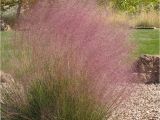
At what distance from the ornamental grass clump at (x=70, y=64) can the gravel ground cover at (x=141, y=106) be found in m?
0.59

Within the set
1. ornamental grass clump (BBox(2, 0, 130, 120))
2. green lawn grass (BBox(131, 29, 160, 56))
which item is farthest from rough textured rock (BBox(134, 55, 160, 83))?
ornamental grass clump (BBox(2, 0, 130, 120))

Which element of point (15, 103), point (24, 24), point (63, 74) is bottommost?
point (15, 103)

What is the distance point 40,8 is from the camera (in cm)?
521

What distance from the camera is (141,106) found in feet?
23.2

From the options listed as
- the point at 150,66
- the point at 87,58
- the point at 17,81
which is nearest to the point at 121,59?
the point at 87,58

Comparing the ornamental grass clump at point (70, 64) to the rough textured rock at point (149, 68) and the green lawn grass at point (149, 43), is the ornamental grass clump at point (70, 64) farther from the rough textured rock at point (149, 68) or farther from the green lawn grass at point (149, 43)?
the green lawn grass at point (149, 43)

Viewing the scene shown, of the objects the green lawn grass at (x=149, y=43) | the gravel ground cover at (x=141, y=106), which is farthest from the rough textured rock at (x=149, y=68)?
the green lawn grass at (x=149, y=43)

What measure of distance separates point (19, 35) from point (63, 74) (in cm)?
82

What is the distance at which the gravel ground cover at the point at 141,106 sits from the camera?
6.10 meters

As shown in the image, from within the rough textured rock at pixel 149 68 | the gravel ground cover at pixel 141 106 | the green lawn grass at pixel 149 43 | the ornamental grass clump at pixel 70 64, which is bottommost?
the green lawn grass at pixel 149 43

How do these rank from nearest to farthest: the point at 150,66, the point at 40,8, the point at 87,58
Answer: the point at 87,58
the point at 40,8
the point at 150,66

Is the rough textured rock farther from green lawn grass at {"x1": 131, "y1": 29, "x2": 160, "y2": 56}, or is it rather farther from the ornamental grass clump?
the ornamental grass clump

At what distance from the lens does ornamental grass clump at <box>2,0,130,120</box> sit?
15.8 feet

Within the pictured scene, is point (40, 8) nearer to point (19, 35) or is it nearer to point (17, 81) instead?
point (19, 35)
